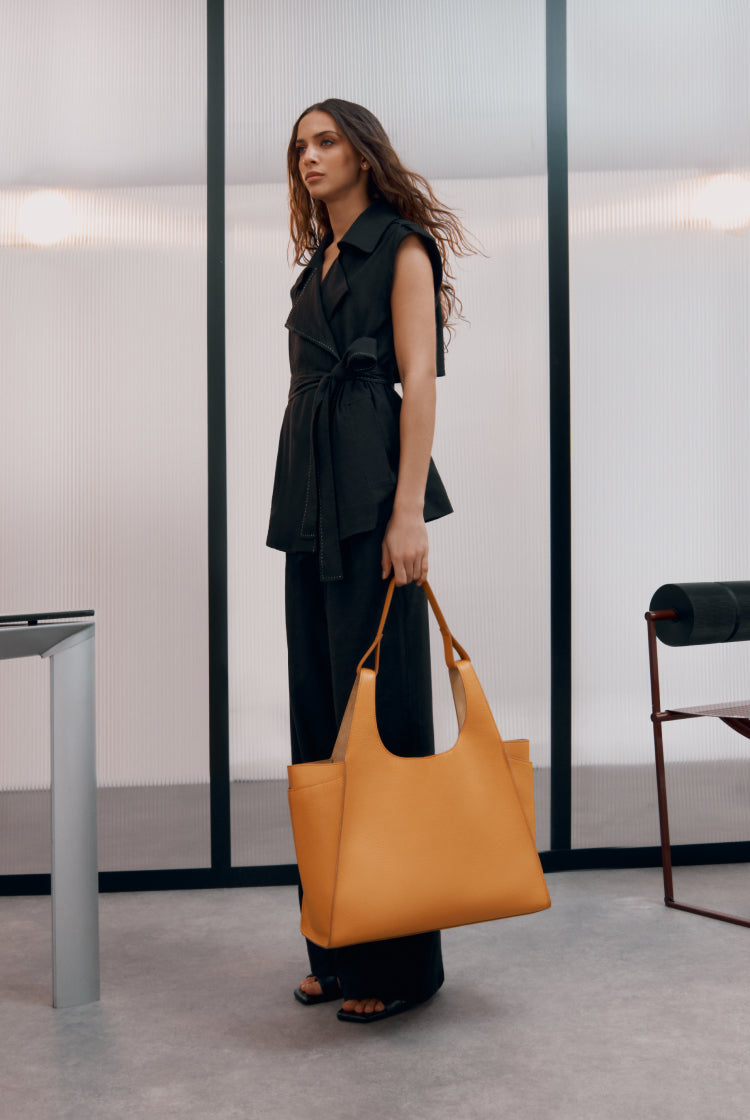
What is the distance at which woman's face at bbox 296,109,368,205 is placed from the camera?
1.64 meters

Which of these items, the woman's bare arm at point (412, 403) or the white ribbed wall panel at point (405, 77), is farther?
the white ribbed wall panel at point (405, 77)

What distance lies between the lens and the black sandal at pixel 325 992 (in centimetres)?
169

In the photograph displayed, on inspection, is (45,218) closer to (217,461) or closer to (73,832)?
(217,461)

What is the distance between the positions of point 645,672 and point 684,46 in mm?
1533

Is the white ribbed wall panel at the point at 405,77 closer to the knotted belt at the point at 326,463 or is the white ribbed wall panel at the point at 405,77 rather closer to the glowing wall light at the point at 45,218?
the glowing wall light at the point at 45,218

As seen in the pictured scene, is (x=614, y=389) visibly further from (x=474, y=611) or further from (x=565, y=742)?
(x=565, y=742)

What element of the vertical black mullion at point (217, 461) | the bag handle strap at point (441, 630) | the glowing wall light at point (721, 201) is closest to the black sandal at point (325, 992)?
the bag handle strap at point (441, 630)

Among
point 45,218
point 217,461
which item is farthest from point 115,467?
point 45,218

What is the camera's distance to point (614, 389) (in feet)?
7.93

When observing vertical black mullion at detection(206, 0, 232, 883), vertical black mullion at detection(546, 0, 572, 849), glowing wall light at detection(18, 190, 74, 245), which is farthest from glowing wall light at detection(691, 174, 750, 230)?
glowing wall light at detection(18, 190, 74, 245)

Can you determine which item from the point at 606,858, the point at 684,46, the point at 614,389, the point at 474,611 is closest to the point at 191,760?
the point at 474,611

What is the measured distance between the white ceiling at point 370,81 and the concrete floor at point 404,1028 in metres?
1.71

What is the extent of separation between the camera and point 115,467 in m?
2.33

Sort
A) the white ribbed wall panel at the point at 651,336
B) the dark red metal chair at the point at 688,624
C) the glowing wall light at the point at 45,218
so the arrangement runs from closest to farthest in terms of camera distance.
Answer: the dark red metal chair at the point at 688,624 < the glowing wall light at the point at 45,218 < the white ribbed wall panel at the point at 651,336
